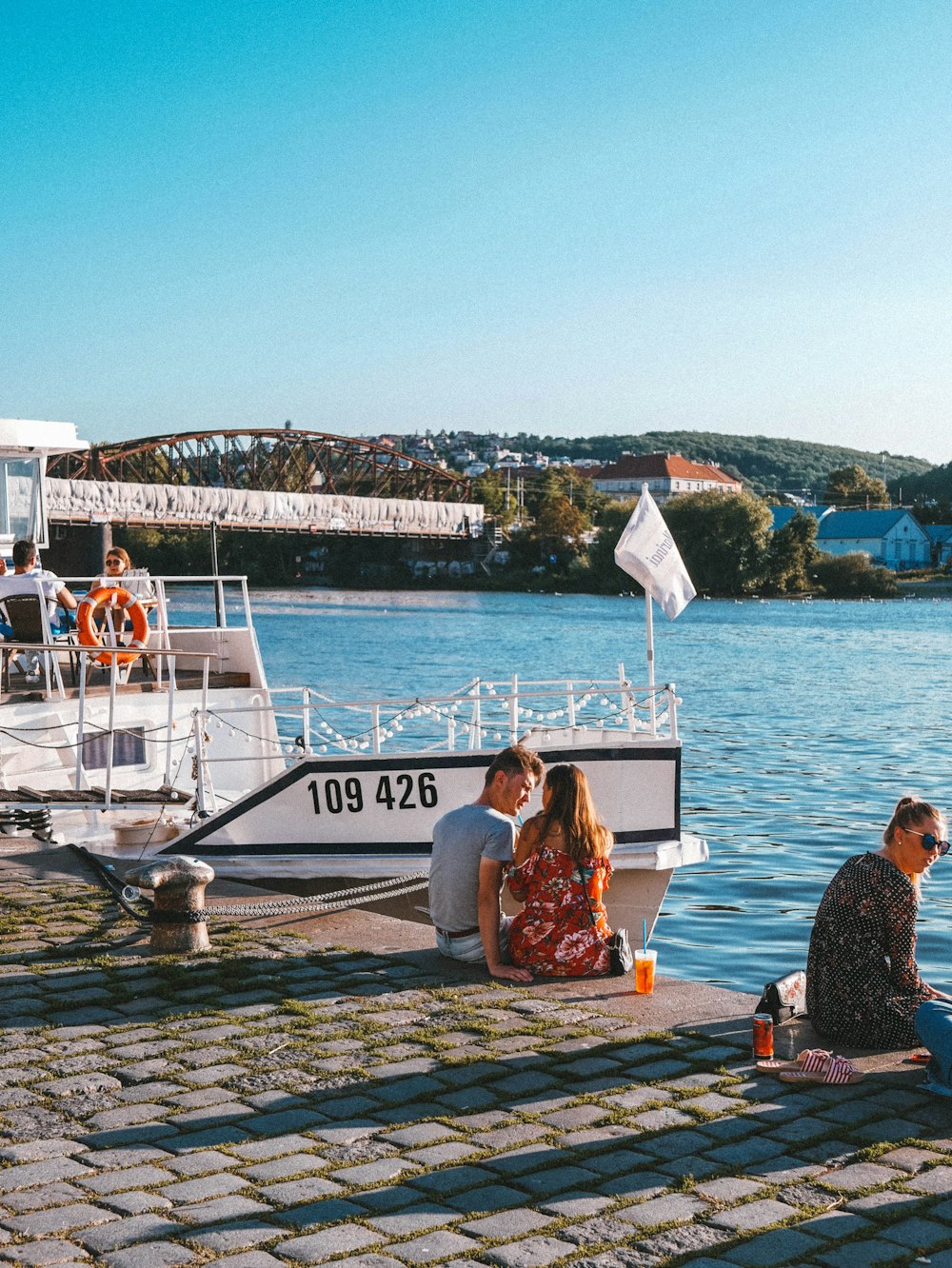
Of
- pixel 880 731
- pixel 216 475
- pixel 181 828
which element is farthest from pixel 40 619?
pixel 216 475

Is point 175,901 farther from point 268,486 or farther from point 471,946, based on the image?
point 268,486

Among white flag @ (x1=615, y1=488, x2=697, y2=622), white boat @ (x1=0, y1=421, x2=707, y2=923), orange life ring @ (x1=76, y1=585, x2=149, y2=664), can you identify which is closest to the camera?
white boat @ (x1=0, y1=421, x2=707, y2=923)

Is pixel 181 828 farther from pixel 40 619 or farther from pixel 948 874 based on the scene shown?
pixel 948 874

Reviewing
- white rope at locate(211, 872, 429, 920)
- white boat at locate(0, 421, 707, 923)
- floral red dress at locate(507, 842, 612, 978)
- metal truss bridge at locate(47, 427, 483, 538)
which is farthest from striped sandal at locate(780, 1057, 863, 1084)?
metal truss bridge at locate(47, 427, 483, 538)

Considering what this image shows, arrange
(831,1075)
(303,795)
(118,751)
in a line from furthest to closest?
(118,751) → (303,795) → (831,1075)

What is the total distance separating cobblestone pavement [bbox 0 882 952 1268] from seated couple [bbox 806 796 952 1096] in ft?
1.51

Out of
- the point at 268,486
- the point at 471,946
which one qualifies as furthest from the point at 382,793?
the point at 268,486

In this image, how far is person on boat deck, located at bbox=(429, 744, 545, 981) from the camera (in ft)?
25.5

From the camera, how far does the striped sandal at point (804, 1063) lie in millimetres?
6336

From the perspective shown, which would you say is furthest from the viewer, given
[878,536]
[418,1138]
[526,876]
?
[878,536]

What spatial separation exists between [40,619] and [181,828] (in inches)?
105

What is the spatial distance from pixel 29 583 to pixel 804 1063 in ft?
31.8

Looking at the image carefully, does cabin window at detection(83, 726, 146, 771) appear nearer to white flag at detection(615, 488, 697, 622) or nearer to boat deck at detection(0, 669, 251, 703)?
boat deck at detection(0, 669, 251, 703)

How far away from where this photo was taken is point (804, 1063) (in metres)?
6.36
